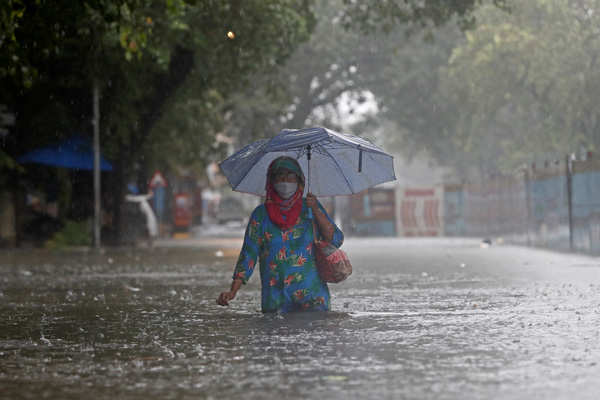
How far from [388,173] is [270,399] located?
513 centimetres

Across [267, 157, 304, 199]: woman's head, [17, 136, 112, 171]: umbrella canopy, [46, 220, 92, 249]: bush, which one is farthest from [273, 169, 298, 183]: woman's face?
[17, 136, 112, 171]: umbrella canopy

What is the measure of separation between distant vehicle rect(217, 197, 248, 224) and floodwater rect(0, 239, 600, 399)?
63313 mm

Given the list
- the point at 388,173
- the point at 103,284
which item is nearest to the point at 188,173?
the point at 103,284

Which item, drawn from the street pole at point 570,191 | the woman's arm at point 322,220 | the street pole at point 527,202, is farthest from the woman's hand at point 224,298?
the street pole at point 527,202

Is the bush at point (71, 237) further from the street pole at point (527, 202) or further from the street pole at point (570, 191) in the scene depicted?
the street pole at point (570, 191)

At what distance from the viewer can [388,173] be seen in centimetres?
1169

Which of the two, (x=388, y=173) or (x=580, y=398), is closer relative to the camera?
(x=580, y=398)

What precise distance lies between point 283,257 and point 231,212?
71.1m

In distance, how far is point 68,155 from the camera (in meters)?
36.5

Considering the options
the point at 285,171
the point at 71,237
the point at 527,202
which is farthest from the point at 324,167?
the point at 71,237

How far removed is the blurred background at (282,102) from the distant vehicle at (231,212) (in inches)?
493

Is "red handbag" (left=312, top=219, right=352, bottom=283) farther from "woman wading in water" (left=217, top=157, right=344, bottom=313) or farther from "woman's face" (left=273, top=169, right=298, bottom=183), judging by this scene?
"woman's face" (left=273, top=169, right=298, bottom=183)

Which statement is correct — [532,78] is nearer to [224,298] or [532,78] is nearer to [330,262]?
[330,262]

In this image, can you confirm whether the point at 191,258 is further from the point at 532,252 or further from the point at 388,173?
the point at 388,173
